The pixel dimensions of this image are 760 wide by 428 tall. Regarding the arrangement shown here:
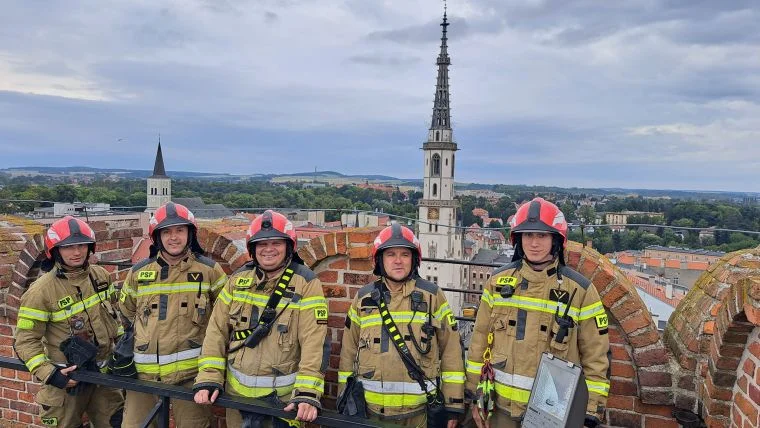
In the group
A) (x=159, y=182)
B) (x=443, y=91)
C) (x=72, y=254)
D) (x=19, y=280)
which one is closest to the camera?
(x=72, y=254)

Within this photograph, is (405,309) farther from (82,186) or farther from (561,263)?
(82,186)

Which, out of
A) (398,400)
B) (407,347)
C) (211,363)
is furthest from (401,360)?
(211,363)

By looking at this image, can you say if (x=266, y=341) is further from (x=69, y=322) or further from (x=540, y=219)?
(x=540, y=219)

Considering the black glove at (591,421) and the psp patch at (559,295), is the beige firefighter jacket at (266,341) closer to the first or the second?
the psp patch at (559,295)

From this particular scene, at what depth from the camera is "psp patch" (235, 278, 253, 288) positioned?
3609 millimetres

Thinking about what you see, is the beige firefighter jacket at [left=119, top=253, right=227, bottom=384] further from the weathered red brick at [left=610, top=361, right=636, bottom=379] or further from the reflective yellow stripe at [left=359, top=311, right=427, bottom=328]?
the weathered red brick at [left=610, top=361, right=636, bottom=379]

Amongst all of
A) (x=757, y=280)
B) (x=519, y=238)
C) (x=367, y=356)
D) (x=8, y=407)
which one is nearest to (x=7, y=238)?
(x=8, y=407)

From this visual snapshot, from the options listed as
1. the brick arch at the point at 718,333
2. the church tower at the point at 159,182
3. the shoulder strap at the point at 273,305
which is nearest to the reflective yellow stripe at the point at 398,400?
the shoulder strap at the point at 273,305

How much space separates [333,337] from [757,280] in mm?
2919

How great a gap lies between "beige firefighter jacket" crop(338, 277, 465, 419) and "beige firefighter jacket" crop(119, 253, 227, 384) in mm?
1178

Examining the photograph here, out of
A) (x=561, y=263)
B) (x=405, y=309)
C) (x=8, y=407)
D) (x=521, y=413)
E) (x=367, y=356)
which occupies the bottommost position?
(x=8, y=407)

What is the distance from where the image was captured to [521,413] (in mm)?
3213

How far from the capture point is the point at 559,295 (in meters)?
3.20

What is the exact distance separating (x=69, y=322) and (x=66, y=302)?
16 cm
